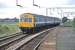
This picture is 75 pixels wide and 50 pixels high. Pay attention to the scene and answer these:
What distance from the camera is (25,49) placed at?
1945 centimetres

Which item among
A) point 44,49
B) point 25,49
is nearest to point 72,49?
point 44,49

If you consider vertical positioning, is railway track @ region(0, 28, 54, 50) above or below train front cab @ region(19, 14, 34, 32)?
below

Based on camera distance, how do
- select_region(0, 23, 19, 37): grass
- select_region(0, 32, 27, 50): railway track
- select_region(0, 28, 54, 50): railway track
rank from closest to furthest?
select_region(0, 28, 54, 50): railway track < select_region(0, 32, 27, 50): railway track < select_region(0, 23, 19, 37): grass

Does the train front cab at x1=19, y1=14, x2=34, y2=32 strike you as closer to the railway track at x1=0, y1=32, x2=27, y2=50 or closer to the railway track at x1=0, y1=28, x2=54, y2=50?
the railway track at x1=0, y1=32, x2=27, y2=50

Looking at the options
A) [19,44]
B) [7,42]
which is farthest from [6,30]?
[19,44]

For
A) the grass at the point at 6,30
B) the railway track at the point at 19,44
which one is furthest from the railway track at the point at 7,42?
the grass at the point at 6,30

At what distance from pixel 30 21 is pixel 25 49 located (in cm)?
2023

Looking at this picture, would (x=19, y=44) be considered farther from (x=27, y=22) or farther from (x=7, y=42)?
(x=27, y=22)

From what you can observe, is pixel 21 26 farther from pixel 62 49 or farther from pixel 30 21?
pixel 62 49

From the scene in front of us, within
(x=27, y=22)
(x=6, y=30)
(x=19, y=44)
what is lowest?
(x=6, y=30)

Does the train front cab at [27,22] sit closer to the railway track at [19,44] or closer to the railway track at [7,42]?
the railway track at [7,42]

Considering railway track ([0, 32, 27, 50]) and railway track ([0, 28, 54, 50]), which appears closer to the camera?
railway track ([0, 28, 54, 50])

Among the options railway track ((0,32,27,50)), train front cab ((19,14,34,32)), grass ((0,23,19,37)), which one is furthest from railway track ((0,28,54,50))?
train front cab ((19,14,34,32))

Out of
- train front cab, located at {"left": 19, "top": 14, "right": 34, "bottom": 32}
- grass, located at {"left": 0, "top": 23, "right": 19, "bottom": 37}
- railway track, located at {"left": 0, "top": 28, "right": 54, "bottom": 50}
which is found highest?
train front cab, located at {"left": 19, "top": 14, "right": 34, "bottom": 32}
